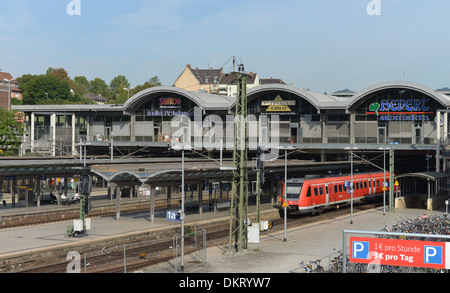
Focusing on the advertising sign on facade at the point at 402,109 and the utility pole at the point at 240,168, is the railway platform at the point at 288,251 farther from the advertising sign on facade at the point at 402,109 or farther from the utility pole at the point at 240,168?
the advertising sign on facade at the point at 402,109

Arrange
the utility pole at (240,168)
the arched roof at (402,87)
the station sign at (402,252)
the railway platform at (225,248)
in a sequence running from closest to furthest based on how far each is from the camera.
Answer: the station sign at (402,252) → the railway platform at (225,248) → the utility pole at (240,168) → the arched roof at (402,87)

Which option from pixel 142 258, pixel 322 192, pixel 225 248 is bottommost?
pixel 142 258

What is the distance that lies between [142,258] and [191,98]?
46939 mm

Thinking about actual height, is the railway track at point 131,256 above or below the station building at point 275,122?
below

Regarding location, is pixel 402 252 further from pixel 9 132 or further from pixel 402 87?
pixel 9 132

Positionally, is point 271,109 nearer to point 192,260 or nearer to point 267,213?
point 267,213

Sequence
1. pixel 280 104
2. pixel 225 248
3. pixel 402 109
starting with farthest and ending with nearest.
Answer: pixel 280 104
pixel 402 109
pixel 225 248

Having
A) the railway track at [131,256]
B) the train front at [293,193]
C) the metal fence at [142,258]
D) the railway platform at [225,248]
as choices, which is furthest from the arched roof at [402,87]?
the metal fence at [142,258]

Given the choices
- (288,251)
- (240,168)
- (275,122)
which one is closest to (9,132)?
(275,122)

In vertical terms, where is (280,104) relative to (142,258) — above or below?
above

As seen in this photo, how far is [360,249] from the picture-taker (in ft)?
63.6

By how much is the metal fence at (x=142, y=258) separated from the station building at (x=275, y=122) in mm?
33251

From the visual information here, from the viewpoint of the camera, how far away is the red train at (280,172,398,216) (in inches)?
1813

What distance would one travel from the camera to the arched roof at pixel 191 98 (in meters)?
74.0
